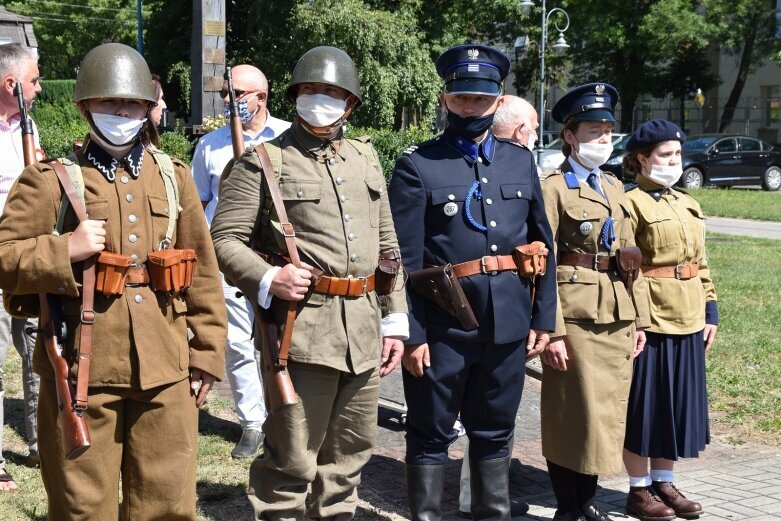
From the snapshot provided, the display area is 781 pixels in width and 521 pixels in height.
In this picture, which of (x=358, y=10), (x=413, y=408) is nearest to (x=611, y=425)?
(x=413, y=408)

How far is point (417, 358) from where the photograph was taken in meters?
4.47

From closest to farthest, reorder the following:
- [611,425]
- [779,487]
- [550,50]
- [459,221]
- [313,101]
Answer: [313,101] → [459,221] → [611,425] → [779,487] → [550,50]

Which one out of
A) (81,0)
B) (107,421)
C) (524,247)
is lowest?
(107,421)

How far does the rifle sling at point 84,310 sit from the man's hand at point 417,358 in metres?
1.44

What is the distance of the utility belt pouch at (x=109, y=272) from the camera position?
11.7 ft

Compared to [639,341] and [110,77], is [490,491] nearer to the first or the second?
[639,341]

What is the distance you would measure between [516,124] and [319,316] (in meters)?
1.98

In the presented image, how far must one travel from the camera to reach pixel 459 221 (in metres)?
4.55

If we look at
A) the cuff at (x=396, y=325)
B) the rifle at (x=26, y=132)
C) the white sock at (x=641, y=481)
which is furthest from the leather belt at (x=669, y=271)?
the rifle at (x=26, y=132)

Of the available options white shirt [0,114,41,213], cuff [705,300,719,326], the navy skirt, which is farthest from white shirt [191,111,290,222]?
cuff [705,300,719,326]

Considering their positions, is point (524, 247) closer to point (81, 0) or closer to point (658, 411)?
point (658, 411)

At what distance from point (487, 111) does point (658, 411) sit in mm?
1906

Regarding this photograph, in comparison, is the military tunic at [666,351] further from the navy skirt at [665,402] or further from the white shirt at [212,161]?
the white shirt at [212,161]

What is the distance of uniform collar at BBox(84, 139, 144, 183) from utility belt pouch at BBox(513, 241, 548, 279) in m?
1.71
